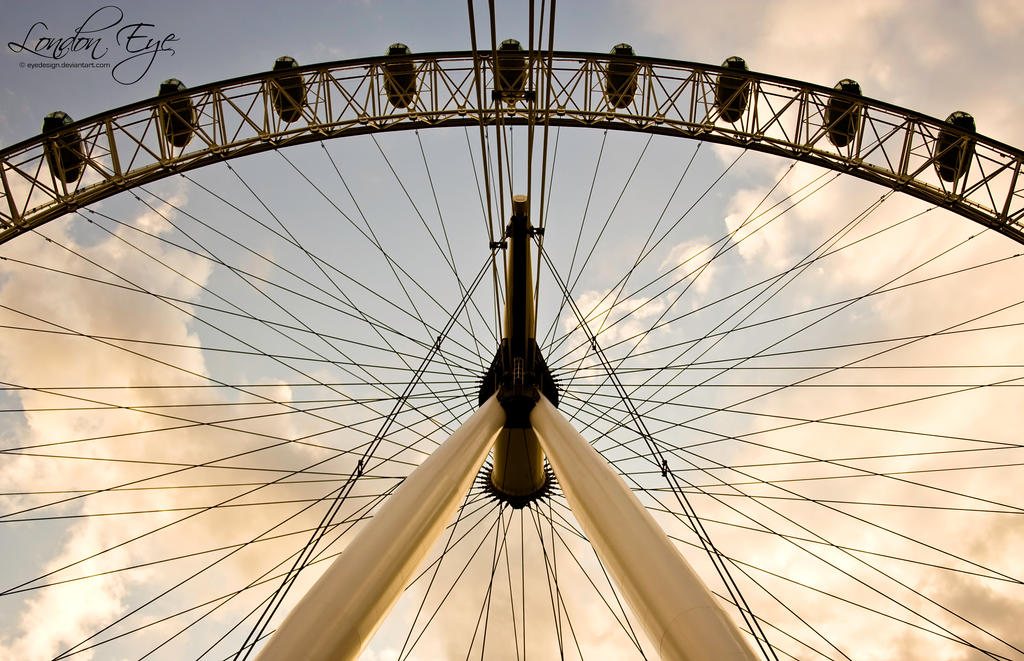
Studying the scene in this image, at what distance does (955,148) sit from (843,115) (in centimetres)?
335

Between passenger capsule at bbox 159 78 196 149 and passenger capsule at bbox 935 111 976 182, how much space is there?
70.7ft

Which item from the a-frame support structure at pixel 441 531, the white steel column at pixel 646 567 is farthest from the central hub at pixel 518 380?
the white steel column at pixel 646 567

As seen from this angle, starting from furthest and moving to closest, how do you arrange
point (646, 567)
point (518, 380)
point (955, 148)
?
point (955, 148) < point (518, 380) < point (646, 567)

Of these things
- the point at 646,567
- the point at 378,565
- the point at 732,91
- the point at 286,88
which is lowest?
the point at 378,565

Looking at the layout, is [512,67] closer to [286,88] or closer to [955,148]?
[286,88]

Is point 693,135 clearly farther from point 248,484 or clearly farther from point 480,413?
point 248,484

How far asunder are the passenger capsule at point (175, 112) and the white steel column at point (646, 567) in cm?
1476

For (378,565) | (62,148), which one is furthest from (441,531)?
(62,148)

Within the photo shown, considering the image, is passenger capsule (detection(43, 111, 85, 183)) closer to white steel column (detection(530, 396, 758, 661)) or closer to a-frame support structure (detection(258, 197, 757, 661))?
a-frame support structure (detection(258, 197, 757, 661))

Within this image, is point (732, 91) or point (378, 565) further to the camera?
point (732, 91)

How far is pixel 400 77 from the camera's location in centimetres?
1977

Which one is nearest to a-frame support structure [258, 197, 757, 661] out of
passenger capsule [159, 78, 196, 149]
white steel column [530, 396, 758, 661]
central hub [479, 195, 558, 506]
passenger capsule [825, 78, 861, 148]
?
white steel column [530, 396, 758, 661]

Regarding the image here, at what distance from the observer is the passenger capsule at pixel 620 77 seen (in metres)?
19.6

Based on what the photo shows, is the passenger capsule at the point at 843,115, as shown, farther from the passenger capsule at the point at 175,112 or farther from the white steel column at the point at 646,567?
the passenger capsule at the point at 175,112
